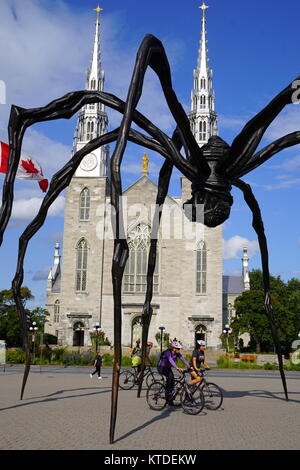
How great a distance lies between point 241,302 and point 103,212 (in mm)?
17013

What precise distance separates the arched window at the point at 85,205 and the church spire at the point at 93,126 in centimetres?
199

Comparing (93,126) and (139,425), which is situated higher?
(93,126)

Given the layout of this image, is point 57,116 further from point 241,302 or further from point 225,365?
point 241,302

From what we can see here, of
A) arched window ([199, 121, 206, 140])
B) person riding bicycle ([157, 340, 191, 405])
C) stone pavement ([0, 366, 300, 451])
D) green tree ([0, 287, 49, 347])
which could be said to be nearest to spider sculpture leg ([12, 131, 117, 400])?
stone pavement ([0, 366, 300, 451])

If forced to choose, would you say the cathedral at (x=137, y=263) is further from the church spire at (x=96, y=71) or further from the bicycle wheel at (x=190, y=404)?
the bicycle wheel at (x=190, y=404)

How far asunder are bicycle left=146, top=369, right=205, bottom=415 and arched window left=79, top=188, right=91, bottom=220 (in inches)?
1634

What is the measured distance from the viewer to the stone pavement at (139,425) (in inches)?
263

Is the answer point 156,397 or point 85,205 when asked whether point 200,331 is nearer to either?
point 85,205

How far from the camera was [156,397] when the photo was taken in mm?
10648

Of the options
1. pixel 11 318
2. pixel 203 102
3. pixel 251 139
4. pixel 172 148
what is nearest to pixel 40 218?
pixel 172 148

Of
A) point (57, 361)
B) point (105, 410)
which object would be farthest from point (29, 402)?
point (57, 361)

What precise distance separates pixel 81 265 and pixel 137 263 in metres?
5.84

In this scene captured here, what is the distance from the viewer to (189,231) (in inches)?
1988

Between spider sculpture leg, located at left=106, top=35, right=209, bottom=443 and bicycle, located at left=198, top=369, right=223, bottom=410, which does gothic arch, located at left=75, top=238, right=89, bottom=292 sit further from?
spider sculpture leg, located at left=106, top=35, right=209, bottom=443
